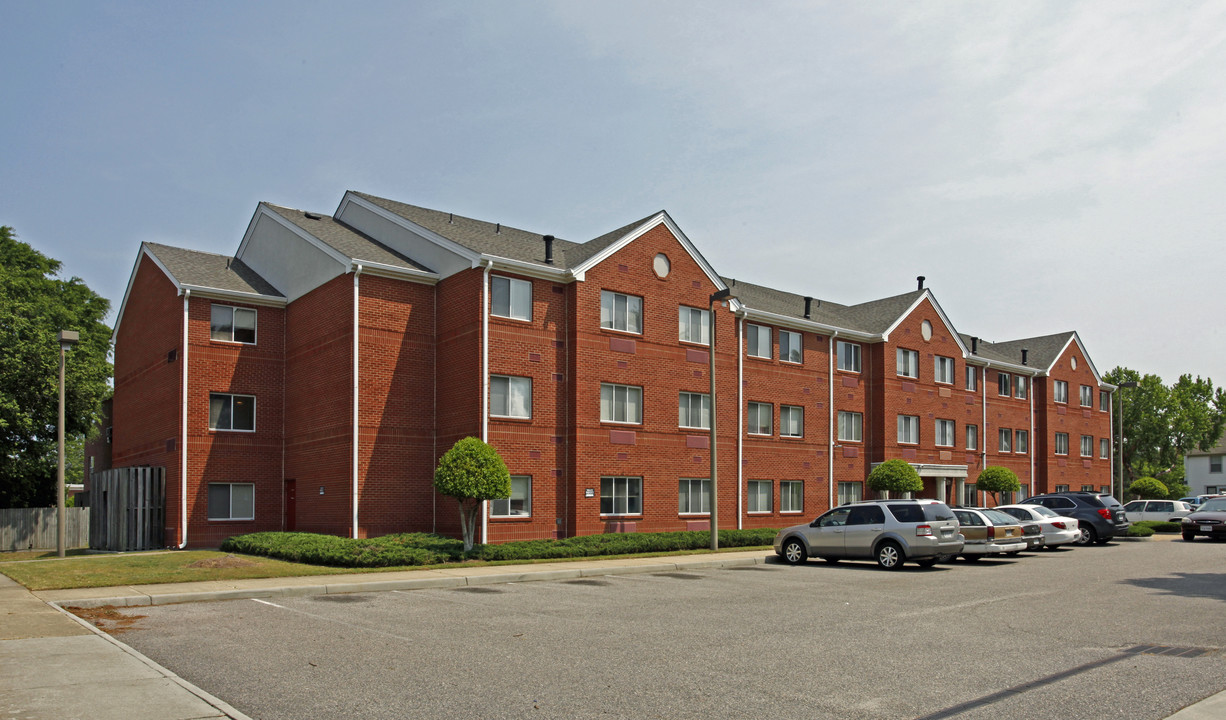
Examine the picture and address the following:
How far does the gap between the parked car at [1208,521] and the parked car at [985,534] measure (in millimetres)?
12404

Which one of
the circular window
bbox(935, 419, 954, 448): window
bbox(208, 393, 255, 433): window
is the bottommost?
bbox(935, 419, 954, 448): window

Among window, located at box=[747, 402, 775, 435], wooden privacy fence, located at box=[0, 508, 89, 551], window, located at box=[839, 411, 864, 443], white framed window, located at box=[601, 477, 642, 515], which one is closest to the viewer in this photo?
white framed window, located at box=[601, 477, 642, 515]

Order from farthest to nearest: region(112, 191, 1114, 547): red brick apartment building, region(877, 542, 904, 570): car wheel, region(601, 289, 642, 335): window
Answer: region(601, 289, 642, 335): window, region(112, 191, 1114, 547): red brick apartment building, region(877, 542, 904, 570): car wheel

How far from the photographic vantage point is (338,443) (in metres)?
27.8

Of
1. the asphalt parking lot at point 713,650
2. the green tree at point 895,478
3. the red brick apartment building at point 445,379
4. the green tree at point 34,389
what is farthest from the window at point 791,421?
the green tree at point 34,389

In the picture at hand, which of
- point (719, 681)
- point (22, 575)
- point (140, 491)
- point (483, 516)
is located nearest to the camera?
point (719, 681)

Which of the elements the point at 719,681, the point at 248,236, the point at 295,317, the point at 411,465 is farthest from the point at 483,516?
the point at 719,681

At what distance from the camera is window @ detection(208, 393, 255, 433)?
1182 inches

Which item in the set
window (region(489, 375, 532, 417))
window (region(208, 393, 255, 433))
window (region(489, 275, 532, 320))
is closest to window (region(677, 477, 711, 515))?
window (region(489, 375, 532, 417))

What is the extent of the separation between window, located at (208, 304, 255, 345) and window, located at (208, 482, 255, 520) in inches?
184

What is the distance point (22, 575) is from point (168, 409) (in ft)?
36.7

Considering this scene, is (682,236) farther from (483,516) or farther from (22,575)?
(22,575)

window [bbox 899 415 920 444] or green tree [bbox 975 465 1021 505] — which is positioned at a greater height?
window [bbox 899 415 920 444]

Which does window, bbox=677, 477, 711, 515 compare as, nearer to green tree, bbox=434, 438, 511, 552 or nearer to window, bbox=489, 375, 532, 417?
window, bbox=489, 375, 532, 417
